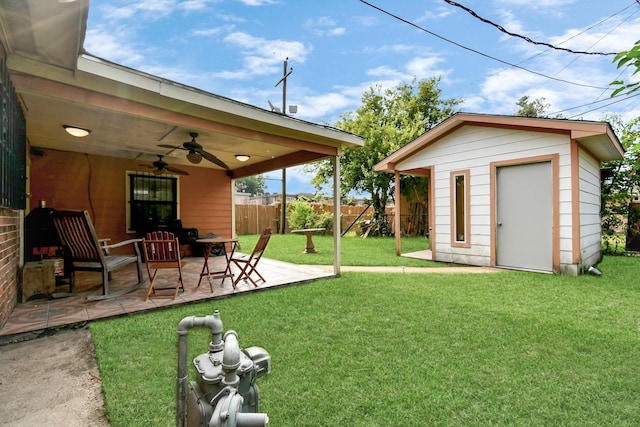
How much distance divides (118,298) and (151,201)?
380 centimetres

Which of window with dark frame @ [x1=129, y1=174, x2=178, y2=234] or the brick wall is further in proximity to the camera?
window with dark frame @ [x1=129, y1=174, x2=178, y2=234]

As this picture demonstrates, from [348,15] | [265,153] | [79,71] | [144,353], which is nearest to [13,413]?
[144,353]

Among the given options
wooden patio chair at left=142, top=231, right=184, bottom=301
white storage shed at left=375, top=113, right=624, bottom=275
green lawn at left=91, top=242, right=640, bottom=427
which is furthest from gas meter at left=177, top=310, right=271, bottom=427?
white storage shed at left=375, top=113, right=624, bottom=275

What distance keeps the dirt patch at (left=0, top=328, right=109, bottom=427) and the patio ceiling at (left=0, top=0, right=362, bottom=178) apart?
7.22ft

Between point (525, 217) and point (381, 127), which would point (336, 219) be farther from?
point (381, 127)

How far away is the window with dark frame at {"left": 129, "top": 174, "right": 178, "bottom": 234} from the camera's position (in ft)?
22.4

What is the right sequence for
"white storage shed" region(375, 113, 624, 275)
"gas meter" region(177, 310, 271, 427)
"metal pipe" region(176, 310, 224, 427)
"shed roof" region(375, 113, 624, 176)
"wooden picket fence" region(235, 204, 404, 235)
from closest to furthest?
1. "gas meter" region(177, 310, 271, 427)
2. "metal pipe" region(176, 310, 224, 427)
3. "shed roof" region(375, 113, 624, 176)
4. "white storage shed" region(375, 113, 624, 275)
5. "wooden picket fence" region(235, 204, 404, 235)

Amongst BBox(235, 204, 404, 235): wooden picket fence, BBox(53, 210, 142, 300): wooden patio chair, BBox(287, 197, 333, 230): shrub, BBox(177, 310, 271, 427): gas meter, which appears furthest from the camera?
BBox(235, 204, 404, 235): wooden picket fence

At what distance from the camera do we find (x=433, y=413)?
1.70 m

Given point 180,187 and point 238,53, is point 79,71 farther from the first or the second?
point 238,53

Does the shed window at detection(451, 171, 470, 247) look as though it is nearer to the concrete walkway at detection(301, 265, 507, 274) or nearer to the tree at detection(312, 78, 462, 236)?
the concrete walkway at detection(301, 265, 507, 274)

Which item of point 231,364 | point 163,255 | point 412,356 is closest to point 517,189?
point 412,356

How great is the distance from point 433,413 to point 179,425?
1.30 meters

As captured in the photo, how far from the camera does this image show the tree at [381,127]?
1371 centimetres
